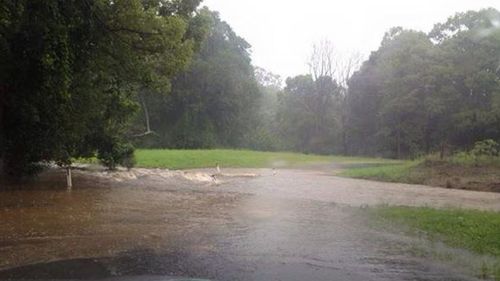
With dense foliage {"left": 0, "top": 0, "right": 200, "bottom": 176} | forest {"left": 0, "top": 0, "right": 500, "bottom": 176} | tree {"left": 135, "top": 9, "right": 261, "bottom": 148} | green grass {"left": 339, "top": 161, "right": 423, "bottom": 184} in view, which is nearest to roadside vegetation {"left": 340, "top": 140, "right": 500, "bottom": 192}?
green grass {"left": 339, "top": 161, "right": 423, "bottom": 184}

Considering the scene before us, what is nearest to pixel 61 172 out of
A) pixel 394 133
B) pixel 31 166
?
pixel 31 166

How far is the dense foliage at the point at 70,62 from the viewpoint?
11773 mm

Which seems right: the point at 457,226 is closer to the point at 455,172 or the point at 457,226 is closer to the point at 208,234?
the point at 208,234

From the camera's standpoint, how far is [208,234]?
1113cm

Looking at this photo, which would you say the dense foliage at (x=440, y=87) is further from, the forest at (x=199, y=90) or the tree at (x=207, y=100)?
the tree at (x=207, y=100)

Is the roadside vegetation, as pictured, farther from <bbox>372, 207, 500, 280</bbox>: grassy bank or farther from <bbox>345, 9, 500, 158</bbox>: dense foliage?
<bbox>345, 9, 500, 158</bbox>: dense foliage

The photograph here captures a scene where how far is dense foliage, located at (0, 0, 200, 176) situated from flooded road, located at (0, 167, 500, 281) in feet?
6.30

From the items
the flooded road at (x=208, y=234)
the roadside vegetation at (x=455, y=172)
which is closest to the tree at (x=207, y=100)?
the roadside vegetation at (x=455, y=172)

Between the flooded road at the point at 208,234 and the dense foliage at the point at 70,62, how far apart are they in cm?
192

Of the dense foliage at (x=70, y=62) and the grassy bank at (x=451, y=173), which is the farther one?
the grassy bank at (x=451, y=173)

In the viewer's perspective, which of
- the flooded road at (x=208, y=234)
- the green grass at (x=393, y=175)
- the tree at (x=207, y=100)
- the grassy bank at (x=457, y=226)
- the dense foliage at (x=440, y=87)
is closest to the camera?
the flooded road at (x=208, y=234)

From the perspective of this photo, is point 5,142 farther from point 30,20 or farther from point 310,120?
point 310,120

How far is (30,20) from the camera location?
39.1 ft

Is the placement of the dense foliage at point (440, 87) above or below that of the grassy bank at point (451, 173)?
above
